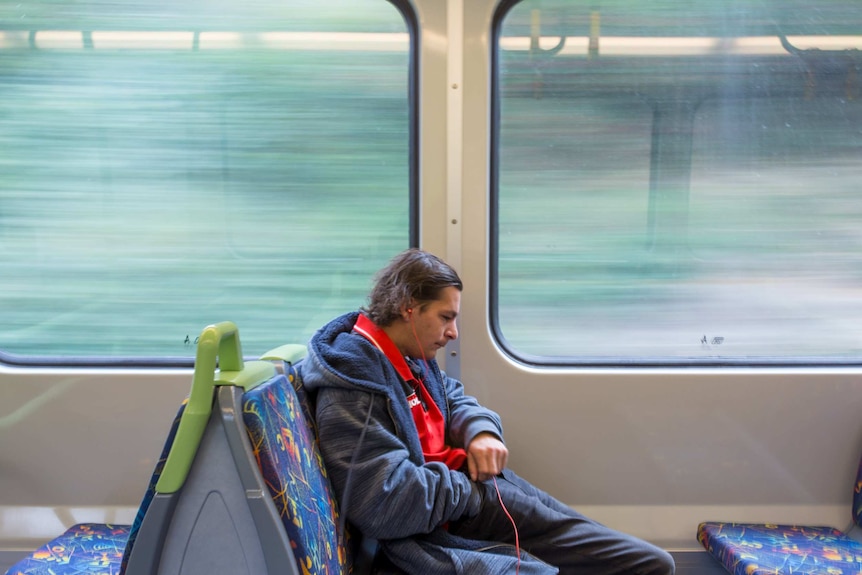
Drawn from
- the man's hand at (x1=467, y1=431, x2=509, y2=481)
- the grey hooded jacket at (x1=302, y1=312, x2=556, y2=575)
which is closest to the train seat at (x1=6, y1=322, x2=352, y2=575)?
the grey hooded jacket at (x1=302, y1=312, x2=556, y2=575)

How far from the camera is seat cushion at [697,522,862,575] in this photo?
7.47 feet

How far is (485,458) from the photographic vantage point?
211cm

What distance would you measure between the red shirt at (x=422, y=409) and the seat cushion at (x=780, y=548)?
973mm

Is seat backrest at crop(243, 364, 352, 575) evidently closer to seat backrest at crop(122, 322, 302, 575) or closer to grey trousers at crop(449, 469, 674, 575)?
seat backrest at crop(122, 322, 302, 575)

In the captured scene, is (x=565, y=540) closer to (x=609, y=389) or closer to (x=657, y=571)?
(x=657, y=571)

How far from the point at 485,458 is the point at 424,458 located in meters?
0.18

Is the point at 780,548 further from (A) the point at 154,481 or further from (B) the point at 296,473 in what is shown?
(A) the point at 154,481

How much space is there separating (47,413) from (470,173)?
179cm

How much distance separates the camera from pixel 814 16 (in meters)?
2.66

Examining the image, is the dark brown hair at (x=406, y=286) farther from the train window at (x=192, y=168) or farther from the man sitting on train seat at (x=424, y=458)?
the train window at (x=192, y=168)

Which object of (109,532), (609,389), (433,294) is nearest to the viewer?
(433,294)

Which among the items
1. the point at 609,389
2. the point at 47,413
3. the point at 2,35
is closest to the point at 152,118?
the point at 2,35

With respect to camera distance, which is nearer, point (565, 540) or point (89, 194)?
point (565, 540)

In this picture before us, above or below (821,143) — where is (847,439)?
below
